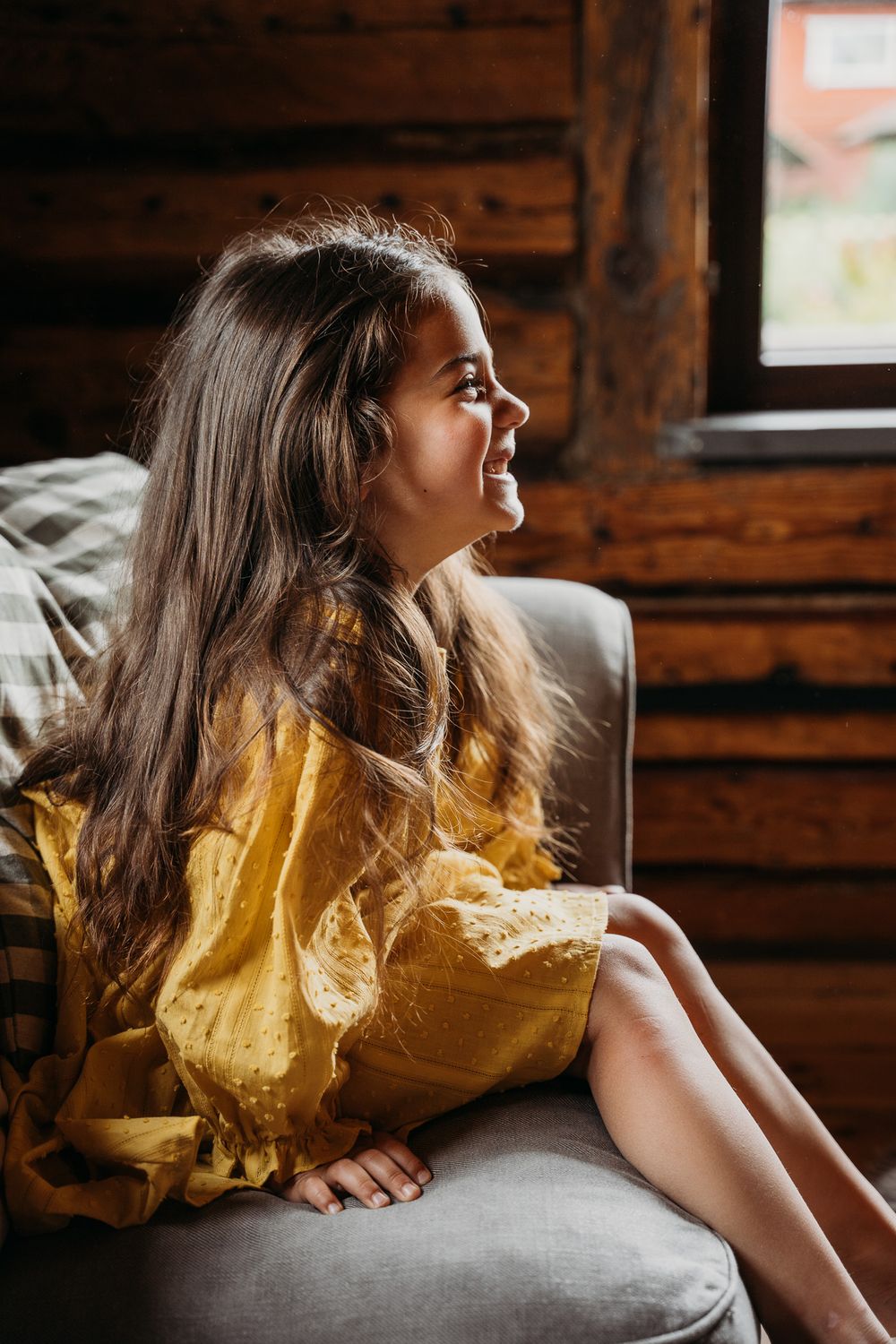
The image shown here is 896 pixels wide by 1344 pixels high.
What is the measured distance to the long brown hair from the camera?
88 centimetres

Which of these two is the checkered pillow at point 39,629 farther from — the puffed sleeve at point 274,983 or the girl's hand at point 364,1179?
the girl's hand at point 364,1179

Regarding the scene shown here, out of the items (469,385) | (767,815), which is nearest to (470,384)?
(469,385)

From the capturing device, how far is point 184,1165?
0.83 m

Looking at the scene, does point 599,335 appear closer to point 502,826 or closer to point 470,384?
point 470,384

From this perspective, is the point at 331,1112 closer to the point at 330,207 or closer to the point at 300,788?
the point at 300,788

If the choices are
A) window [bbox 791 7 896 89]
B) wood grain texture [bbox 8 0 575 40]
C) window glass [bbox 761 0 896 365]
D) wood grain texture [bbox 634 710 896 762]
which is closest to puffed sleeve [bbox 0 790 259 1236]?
wood grain texture [bbox 634 710 896 762]

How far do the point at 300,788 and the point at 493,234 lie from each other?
1027 mm

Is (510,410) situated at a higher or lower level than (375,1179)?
higher

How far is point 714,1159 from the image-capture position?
804mm

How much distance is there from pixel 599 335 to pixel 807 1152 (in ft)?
3.51

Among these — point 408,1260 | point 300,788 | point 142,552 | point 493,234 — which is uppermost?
point 493,234

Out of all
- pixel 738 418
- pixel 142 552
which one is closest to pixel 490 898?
pixel 142 552

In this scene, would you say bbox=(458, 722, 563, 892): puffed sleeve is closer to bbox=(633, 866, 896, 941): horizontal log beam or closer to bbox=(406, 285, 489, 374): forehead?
bbox=(406, 285, 489, 374): forehead

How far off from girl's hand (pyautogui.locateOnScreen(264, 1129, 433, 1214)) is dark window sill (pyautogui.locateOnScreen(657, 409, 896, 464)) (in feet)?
3.50
